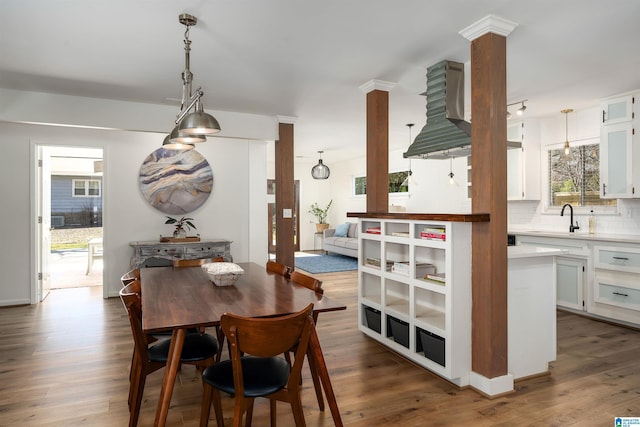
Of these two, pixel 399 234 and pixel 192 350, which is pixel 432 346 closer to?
pixel 399 234

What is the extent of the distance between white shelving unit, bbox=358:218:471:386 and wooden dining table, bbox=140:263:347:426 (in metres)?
1.00

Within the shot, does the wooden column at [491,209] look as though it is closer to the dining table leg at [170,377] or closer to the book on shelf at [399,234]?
the book on shelf at [399,234]

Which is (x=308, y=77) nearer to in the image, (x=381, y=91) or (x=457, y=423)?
(x=381, y=91)

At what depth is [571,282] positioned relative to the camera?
15.2 feet

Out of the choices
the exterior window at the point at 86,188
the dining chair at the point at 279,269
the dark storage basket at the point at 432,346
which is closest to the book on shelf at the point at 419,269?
the dark storage basket at the point at 432,346

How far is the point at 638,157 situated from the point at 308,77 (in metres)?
3.60

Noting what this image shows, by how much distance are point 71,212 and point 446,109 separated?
21.4 feet

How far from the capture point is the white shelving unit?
277 centimetres

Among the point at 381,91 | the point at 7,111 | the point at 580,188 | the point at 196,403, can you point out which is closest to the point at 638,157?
the point at 580,188

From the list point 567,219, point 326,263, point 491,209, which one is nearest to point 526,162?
point 567,219

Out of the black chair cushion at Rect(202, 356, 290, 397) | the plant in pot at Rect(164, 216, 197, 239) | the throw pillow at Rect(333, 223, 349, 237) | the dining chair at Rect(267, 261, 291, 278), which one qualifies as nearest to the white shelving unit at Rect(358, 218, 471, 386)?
the dining chair at Rect(267, 261, 291, 278)

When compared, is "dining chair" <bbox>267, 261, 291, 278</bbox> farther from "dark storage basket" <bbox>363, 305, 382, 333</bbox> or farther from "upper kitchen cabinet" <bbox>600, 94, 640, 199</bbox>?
"upper kitchen cabinet" <bbox>600, 94, 640, 199</bbox>

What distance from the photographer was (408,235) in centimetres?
328

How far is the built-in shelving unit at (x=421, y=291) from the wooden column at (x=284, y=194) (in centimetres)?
160
